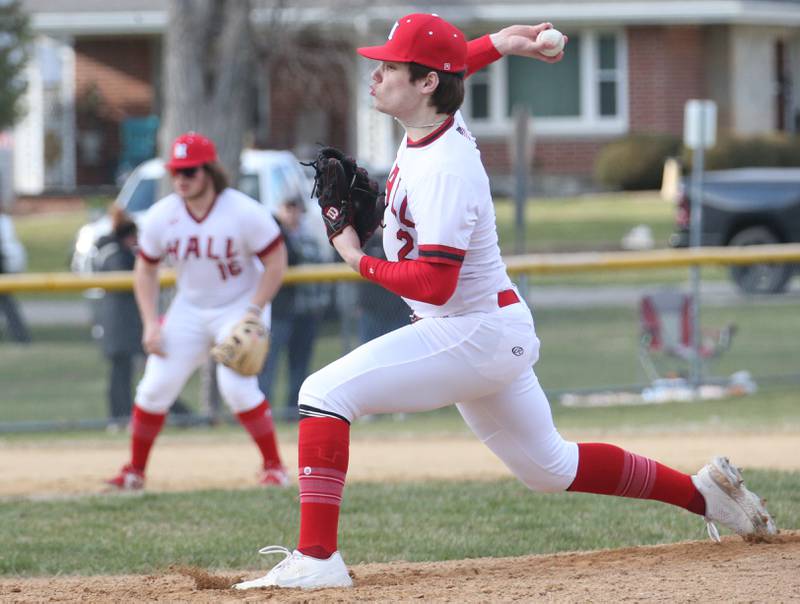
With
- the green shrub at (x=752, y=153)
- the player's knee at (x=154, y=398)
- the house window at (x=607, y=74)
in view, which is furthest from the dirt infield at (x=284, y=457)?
the house window at (x=607, y=74)

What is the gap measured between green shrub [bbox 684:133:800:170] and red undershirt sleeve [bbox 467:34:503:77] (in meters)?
25.5

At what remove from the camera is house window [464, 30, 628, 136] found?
3250cm

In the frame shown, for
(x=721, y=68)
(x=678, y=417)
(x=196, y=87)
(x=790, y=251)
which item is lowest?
(x=678, y=417)

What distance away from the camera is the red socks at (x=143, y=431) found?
821cm

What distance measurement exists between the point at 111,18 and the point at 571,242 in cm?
1286

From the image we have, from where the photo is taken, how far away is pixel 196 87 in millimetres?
13461

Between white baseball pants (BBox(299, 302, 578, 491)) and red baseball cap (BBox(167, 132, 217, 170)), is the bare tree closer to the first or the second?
red baseball cap (BBox(167, 132, 217, 170))

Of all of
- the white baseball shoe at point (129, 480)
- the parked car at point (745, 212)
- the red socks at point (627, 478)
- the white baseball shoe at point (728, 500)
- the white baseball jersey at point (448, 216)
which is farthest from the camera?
the parked car at point (745, 212)

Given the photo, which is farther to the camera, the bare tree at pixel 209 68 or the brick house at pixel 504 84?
the brick house at pixel 504 84

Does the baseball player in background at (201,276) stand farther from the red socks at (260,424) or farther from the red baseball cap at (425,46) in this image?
the red baseball cap at (425,46)

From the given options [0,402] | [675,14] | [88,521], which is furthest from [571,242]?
[88,521]

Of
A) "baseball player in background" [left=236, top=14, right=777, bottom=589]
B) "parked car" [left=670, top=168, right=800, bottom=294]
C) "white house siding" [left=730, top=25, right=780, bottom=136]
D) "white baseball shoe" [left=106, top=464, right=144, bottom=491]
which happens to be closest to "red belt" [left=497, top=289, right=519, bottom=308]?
"baseball player in background" [left=236, top=14, right=777, bottom=589]

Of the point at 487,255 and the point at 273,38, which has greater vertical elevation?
the point at 273,38

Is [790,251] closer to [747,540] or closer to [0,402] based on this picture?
[0,402]
